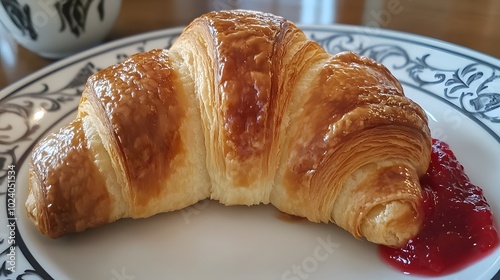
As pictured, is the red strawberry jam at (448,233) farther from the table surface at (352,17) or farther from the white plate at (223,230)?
the table surface at (352,17)

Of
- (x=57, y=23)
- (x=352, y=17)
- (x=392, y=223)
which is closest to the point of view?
(x=392, y=223)

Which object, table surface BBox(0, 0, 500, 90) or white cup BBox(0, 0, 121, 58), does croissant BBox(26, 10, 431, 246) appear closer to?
white cup BBox(0, 0, 121, 58)

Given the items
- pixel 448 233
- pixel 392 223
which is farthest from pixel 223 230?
pixel 448 233

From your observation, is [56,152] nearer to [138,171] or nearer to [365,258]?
[138,171]

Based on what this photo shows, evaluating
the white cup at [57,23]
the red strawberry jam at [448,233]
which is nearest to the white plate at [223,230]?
the red strawberry jam at [448,233]

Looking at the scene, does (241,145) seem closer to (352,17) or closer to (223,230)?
(223,230)

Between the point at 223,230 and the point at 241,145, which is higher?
the point at 241,145

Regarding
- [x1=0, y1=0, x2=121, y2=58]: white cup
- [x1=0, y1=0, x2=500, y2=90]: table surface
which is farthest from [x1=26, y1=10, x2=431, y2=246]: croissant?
[x1=0, y1=0, x2=500, y2=90]: table surface
